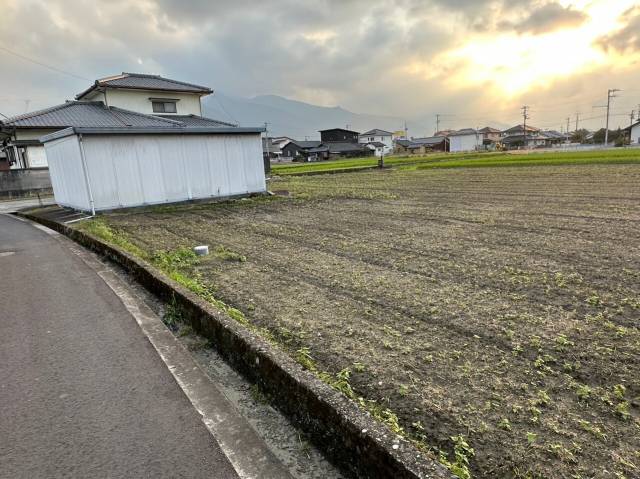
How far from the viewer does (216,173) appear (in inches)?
553

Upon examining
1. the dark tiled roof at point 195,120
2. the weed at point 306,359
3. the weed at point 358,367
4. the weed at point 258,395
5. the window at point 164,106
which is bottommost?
the weed at point 258,395

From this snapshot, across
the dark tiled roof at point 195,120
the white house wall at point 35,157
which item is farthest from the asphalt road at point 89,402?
the white house wall at point 35,157

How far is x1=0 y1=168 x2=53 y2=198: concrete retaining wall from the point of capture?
2219 cm

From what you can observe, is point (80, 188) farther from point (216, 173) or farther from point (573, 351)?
point (573, 351)

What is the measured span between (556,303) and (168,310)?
4068 millimetres

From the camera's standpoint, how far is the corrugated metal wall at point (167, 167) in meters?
11.8

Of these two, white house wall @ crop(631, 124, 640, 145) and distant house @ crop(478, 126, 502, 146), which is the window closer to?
white house wall @ crop(631, 124, 640, 145)

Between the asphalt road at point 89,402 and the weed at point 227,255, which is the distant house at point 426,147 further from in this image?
the asphalt road at point 89,402

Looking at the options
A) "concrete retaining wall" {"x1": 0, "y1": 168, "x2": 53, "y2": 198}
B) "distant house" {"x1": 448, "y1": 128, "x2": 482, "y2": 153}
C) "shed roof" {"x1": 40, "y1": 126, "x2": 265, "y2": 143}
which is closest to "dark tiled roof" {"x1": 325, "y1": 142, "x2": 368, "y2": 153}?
"distant house" {"x1": 448, "y1": 128, "x2": 482, "y2": 153}

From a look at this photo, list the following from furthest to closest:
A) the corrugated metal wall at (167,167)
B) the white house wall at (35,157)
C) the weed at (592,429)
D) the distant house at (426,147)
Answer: the distant house at (426,147) → the white house wall at (35,157) → the corrugated metal wall at (167,167) → the weed at (592,429)

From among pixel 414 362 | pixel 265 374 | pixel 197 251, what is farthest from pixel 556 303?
pixel 197 251

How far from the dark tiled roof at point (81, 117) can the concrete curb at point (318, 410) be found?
1865 cm

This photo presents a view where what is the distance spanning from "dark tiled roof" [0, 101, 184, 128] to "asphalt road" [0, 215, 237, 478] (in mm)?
17364

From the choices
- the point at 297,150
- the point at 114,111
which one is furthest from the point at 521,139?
the point at 114,111
